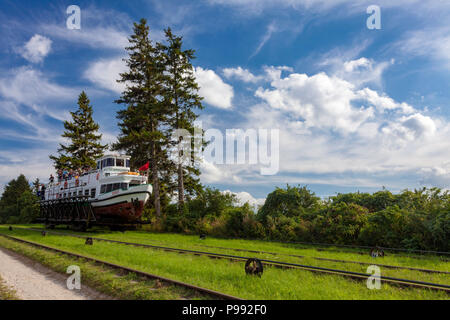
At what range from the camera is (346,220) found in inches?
628

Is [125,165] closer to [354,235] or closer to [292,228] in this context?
[292,228]

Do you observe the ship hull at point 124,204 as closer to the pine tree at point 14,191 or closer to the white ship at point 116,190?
the white ship at point 116,190

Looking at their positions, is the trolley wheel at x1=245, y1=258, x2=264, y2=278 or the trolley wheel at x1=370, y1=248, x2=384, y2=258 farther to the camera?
the trolley wheel at x1=370, y1=248, x2=384, y2=258

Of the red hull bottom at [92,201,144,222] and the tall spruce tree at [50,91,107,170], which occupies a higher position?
the tall spruce tree at [50,91,107,170]

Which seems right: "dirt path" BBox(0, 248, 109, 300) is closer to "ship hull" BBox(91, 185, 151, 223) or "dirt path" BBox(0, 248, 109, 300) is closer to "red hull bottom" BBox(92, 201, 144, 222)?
"ship hull" BBox(91, 185, 151, 223)

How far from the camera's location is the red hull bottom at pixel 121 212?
26016mm

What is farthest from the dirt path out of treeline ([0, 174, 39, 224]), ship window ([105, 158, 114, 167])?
treeline ([0, 174, 39, 224])

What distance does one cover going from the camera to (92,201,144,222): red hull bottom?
85.4 ft

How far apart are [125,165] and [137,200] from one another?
4.77 meters

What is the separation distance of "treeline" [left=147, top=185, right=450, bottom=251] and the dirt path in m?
12.5

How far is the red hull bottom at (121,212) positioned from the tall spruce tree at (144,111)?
5110 millimetres

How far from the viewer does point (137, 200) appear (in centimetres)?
2589

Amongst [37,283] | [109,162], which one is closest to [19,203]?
[109,162]
